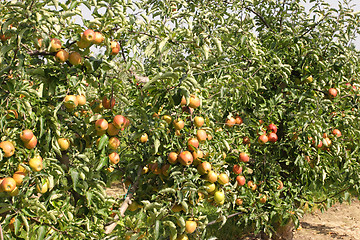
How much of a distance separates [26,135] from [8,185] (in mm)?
263

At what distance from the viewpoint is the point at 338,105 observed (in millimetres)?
3727

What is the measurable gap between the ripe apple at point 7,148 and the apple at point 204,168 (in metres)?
1.19

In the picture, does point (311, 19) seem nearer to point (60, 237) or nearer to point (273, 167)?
point (273, 167)

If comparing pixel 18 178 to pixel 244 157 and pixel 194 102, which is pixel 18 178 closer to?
pixel 194 102

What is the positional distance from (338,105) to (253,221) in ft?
5.67

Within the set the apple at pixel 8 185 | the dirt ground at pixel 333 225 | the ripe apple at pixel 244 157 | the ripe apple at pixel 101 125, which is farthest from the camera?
the dirt ground at pixel 333 225

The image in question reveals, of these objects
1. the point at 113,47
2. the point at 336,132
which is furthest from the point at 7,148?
the point at 336,132

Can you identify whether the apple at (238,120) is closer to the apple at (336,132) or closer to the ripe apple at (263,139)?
the ripe apple at (263,139)

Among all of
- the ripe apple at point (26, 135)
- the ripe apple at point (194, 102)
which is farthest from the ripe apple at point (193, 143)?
the ripe apple at point (26, 135)

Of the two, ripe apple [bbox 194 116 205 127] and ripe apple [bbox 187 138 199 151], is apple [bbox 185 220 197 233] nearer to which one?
ripe apple [bbox 187 138 199 151]

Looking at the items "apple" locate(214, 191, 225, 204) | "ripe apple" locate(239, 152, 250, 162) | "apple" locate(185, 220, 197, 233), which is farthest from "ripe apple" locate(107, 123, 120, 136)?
"ripe apple" locate(239, 152, 250, 162)

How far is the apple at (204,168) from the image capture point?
7.13ft

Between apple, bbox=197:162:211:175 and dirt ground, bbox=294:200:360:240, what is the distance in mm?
3868

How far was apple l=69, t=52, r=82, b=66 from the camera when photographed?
178cm
